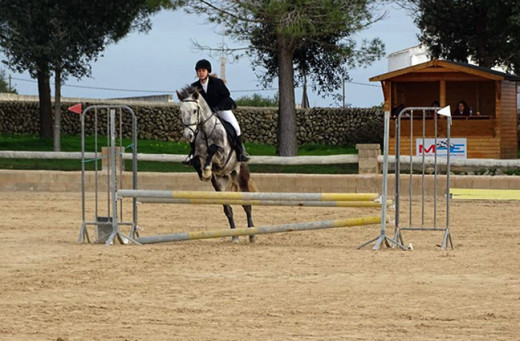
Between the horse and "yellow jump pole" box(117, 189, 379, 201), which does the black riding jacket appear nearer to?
the horse

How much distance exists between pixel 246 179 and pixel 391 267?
382cm

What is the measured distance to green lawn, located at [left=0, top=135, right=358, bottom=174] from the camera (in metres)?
29.6

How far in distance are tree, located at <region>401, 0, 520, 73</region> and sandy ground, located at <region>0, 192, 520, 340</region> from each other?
22039 millimetres

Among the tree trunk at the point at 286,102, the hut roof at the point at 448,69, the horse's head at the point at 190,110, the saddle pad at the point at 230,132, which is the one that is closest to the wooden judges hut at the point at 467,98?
the hut roof at the point at 448,69

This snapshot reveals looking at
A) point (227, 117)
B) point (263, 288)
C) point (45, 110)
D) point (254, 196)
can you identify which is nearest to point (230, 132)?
point (227, 117)

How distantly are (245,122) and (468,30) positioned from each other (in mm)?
9557

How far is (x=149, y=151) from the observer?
37250mm

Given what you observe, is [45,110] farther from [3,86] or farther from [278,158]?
[3,86]

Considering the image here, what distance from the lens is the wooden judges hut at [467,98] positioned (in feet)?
107

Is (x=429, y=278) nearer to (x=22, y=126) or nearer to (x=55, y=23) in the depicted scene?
(x=55, y=23)

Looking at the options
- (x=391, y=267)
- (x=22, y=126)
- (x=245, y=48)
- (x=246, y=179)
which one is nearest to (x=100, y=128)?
(x=22, y=126)

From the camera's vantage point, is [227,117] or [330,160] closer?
[227,117]

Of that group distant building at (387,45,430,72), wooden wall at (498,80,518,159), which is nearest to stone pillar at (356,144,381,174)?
wooden wall at (498,80,518,159)

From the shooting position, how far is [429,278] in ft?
37.1
